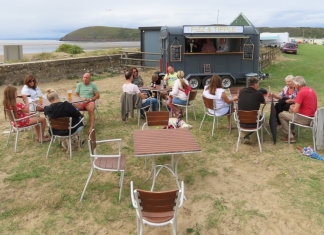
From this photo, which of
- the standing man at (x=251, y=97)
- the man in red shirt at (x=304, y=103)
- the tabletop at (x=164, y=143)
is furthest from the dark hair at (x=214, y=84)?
the tabletop at (x=164, y=143)

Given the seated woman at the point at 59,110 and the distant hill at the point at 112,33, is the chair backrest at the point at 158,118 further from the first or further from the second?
the distant hill at the point at 112,33

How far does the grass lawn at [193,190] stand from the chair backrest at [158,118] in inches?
23.5

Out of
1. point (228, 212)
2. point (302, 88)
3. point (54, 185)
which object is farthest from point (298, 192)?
point (54, 185)

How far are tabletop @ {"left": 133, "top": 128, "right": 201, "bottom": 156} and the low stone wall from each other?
8.31 meters

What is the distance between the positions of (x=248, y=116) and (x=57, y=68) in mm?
8998

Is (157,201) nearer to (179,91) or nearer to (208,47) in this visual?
(179,91)

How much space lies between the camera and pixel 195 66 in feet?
34.6

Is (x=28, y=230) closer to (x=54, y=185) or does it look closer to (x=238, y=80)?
(x=54, y=185)

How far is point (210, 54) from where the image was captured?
34.5 feet

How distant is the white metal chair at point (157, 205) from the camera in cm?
252

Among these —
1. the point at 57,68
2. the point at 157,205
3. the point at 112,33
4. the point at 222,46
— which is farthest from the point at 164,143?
the point at 112,33

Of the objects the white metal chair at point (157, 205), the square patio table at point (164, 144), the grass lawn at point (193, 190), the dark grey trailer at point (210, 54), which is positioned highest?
the dark grey trailer at point (210, 54)

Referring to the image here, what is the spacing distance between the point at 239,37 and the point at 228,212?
7874 millimetres

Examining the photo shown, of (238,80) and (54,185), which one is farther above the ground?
(238,80)
